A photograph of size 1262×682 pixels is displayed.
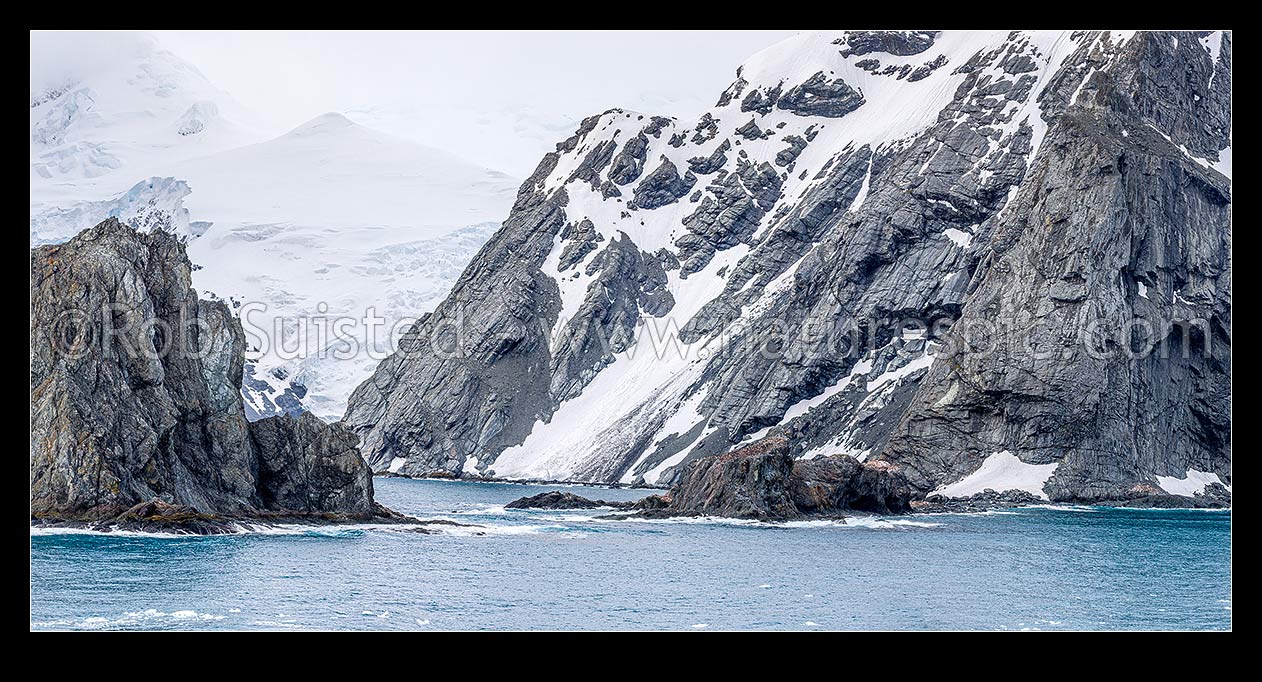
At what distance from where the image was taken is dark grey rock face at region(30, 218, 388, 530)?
76938 millimetres

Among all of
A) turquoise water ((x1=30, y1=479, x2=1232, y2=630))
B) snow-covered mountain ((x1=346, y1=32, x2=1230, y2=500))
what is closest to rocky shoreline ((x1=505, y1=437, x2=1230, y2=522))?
turquoise water ((x1=30, y1=479, x2=1232, y2=630))

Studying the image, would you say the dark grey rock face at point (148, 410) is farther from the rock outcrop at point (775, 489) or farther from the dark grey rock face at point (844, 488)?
the dark grey rock face at point (844, 488)

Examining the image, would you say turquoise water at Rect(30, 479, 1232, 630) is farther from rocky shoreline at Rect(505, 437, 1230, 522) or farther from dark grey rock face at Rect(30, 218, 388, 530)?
rocky shoreline at Rect(505, 437, 1230, 522)

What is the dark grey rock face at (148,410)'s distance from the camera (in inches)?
3029

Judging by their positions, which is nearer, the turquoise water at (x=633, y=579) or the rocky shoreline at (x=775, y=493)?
the turquoise water at (x=633, y=579)

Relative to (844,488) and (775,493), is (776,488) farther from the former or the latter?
(844,488)

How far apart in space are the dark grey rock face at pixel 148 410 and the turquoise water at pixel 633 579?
15.0 ft

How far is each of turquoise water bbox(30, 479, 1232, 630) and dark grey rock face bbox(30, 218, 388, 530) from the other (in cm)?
457

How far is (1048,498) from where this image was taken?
441 ft

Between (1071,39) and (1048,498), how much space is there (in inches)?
3070

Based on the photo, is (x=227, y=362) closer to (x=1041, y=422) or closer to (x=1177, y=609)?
(x=1177, y=609)

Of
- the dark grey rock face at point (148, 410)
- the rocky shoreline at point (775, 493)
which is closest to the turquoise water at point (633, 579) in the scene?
the dark grey rock face at point (148, 410)

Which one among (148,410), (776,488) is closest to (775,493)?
(776,488)

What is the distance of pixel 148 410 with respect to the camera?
267ft
